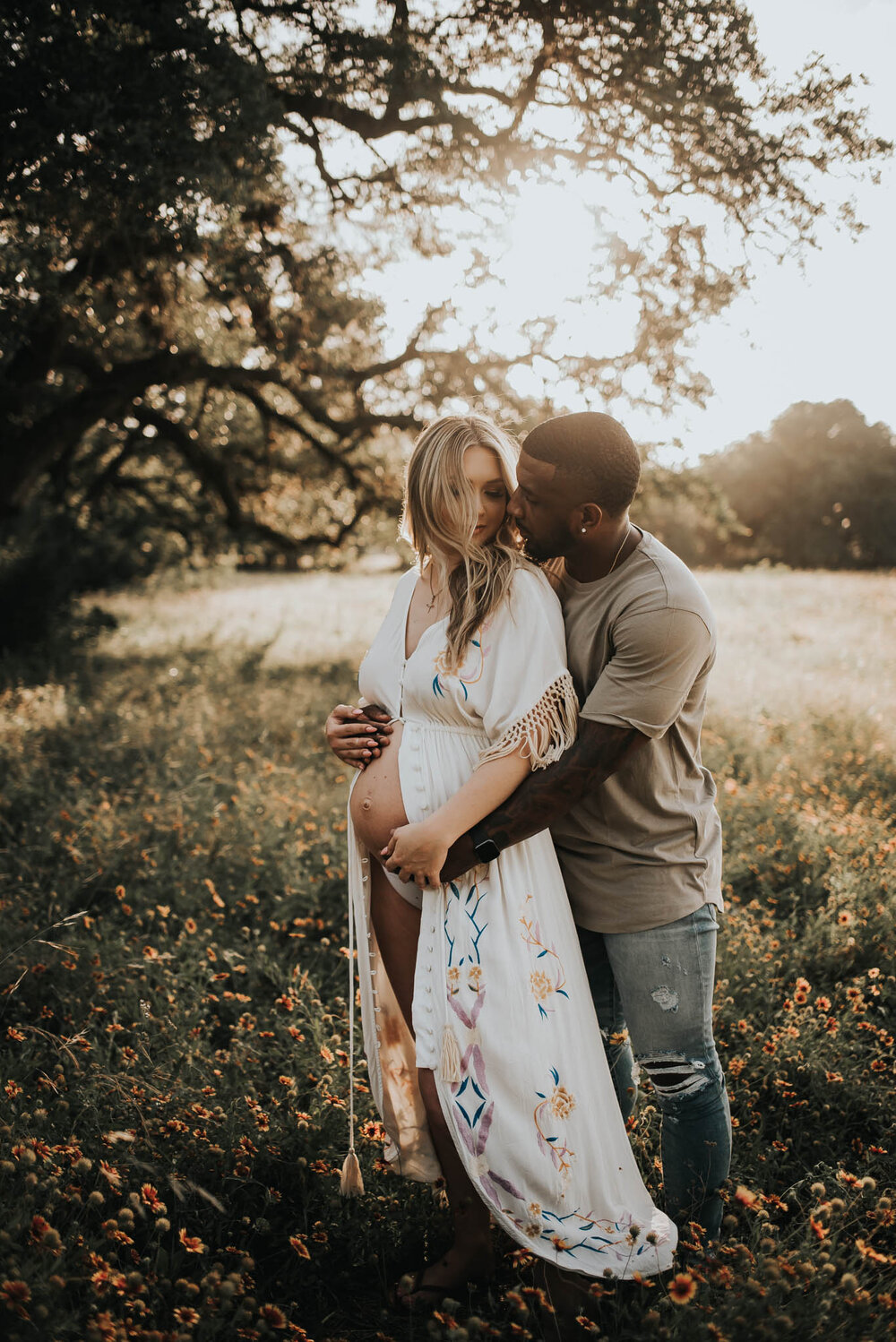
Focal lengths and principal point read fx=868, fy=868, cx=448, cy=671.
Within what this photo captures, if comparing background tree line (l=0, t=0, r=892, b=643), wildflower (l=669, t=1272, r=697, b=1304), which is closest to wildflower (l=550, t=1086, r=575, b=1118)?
wildflower (l=669, t=1272, r=697, b=1304)

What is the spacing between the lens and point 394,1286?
241 cm

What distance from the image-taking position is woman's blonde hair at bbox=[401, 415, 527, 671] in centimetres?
236

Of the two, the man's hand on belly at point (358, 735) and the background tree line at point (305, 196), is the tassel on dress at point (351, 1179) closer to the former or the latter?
the man's hand on belly at point (358, 735)

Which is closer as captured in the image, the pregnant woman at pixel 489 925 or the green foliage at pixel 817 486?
the pregnant woman at pixel 489 925

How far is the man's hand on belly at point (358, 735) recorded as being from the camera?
8.47ft

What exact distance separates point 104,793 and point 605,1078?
379cm

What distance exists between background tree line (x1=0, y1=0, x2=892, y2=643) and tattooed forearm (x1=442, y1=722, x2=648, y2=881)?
5.26m

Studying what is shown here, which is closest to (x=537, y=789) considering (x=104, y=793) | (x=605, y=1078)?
(x=605, y=1078)

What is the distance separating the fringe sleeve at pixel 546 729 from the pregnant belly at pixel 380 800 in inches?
12.7

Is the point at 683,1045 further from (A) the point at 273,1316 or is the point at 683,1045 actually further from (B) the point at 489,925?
(A) the point at 273,1316

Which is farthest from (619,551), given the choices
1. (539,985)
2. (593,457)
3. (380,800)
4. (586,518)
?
(539,985)

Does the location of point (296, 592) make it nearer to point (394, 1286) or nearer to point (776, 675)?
point (776, 675)

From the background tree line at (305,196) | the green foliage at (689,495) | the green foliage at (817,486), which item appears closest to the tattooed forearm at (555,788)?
the background tree line at (305,196)

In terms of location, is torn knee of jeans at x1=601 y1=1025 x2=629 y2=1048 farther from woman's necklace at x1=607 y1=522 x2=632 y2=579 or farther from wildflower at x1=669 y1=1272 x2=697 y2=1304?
woman's necklace at x1=607 y1=522 x2=632 y2=579
